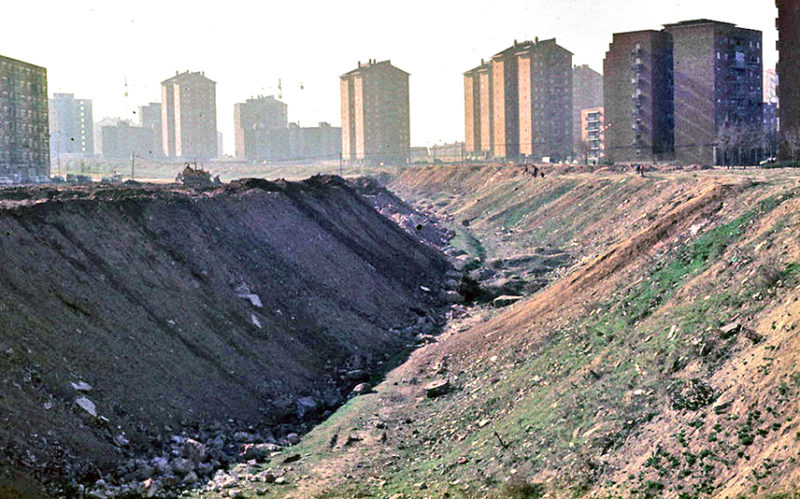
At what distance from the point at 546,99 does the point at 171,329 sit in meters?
139

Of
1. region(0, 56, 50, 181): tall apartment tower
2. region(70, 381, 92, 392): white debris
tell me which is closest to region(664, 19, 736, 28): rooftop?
region(0, 56, 50, 181): tall apartment tower

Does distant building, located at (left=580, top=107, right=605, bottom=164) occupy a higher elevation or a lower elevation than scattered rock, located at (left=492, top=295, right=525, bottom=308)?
higher

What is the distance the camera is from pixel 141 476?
19500 millimetres

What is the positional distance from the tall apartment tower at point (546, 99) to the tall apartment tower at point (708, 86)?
144 ft

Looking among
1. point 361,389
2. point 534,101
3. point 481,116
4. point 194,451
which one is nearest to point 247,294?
point 361,389

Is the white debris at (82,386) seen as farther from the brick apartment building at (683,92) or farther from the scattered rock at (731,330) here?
the brick apartment building at (683,92)

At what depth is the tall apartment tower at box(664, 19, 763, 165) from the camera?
111 metres

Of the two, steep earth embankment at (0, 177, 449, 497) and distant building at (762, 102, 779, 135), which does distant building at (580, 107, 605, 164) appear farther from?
steep earth embankment at (0, 177, 449, 497)

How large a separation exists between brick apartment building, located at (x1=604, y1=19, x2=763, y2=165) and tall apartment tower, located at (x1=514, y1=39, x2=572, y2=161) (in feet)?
111

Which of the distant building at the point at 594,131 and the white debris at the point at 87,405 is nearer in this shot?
the white debris at the point at 87,405

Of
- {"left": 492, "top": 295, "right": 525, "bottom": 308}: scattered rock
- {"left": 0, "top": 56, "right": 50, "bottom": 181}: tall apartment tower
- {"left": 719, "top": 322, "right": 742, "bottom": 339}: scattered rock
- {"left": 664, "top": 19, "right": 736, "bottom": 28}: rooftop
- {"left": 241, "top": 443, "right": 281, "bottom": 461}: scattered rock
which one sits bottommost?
{"left": 241, "top": 443, "right": 281, "bottom": 461}: scattered rock

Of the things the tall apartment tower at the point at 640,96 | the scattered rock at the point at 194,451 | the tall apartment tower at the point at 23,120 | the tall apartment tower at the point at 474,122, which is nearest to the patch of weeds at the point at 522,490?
the scattered rock at the point at 194,451

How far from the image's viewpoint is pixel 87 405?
2123 cm

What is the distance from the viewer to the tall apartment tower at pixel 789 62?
9844 centimetres
